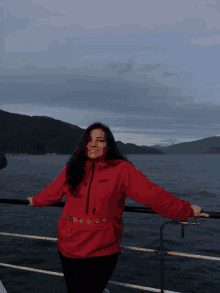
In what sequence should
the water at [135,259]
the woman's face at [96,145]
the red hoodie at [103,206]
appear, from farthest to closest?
the water at [135,259]
the woman's face at [96,145]
the red hoodie at [103,206]

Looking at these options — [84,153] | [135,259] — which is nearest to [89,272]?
[84,153]

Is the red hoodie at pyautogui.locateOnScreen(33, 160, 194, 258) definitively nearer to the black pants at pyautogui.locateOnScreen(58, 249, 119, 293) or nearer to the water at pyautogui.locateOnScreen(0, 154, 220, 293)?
the black pants at pyautogui.locateOnScreen(58, 249, 119, 293)

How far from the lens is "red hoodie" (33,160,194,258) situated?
1680mm

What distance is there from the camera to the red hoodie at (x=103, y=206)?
1680 mm

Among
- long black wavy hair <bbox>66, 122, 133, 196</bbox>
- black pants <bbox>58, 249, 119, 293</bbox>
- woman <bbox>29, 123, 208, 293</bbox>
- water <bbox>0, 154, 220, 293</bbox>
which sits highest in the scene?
long black wavy hair <bbox>66, 122, 133, 196</bbox>

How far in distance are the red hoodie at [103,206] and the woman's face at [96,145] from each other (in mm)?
88

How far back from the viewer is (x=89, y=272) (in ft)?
5.62

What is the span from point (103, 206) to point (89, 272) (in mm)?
461

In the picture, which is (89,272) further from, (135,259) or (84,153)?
(135,259)

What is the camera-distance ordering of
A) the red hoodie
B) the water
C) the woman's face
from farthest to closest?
the water
the woman's face
the red hoodie

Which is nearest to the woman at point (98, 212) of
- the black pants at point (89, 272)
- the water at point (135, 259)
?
the black pants at point (89, 272)

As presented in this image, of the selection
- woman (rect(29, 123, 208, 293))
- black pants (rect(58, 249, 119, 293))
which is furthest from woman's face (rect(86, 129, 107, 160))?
black pants (rect(58, 249, 119, 293))

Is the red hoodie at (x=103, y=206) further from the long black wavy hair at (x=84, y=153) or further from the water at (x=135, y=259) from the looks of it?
the water at (x=135, y=259)

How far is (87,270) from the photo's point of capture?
171 centimetres
